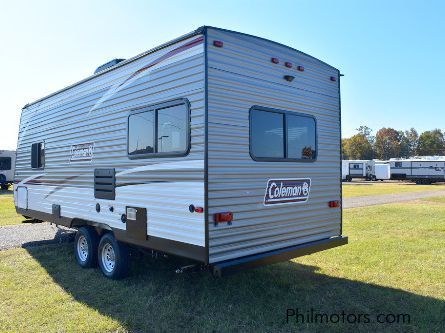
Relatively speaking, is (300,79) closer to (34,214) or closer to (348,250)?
(348,250)

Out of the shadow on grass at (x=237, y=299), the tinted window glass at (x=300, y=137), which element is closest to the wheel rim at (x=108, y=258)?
the shadow on grass at (x=237, y=299)

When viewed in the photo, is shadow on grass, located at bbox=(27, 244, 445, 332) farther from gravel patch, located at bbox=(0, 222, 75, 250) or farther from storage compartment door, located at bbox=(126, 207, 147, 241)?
gravel patch, located at bbox=(0, 222, 75, 250)

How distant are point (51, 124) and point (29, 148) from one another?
1.33 m

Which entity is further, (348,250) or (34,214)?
(34,214)

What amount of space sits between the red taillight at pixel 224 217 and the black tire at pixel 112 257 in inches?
84.4

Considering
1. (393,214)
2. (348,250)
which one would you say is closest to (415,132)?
(393,214)

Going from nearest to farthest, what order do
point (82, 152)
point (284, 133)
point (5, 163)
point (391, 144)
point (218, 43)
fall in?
point (218, 43) → point (284, 133) → point (82, 152) → point (5, 163) → point (391, 144)

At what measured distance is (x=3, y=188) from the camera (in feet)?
92.1

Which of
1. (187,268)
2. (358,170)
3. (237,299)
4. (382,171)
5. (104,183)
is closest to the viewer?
(187,268)

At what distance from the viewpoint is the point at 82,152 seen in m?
6.88

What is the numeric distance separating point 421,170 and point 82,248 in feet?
130

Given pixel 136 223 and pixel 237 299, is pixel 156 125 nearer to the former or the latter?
pixel 136 223

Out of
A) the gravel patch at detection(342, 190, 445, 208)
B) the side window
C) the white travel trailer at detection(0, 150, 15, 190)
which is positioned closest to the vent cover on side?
the side window

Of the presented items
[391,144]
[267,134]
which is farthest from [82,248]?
[391,144]
